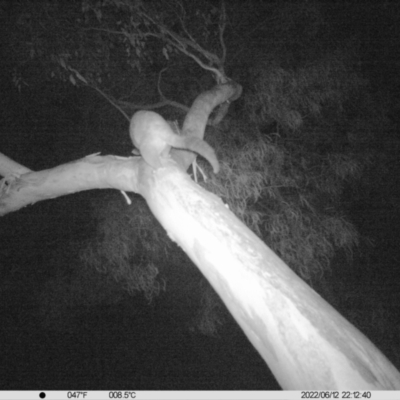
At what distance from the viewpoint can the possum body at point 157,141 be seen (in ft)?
6.00

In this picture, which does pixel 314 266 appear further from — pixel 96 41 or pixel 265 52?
pixel 96 41

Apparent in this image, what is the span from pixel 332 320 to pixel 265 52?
144 inches

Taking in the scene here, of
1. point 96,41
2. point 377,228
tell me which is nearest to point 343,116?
point 377,228

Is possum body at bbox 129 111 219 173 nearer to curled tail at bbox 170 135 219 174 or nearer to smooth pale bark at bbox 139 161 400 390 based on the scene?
curled tail at bbox 170 135 219 174

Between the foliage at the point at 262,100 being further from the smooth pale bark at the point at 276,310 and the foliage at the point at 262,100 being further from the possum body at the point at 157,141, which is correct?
the smooth pale bark at the point at 276,310

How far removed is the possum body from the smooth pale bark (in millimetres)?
294

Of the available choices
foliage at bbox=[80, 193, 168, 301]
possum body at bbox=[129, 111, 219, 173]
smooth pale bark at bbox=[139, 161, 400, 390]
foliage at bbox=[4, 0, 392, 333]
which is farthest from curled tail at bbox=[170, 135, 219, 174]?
foliage at bbox=[80, 193, 168, 301]

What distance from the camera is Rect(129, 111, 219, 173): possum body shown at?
183 centimetres

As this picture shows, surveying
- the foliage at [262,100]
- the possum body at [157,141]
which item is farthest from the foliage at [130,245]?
the possum body at [157,141]

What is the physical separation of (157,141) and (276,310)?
1011 millimetres

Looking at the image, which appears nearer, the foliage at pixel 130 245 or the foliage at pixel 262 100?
the foliage at pixel 262 100

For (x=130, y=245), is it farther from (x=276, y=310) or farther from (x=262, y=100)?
(x=276, y=310)

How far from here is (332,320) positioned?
123cm

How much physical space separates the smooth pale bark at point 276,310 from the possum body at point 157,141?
29 cm
